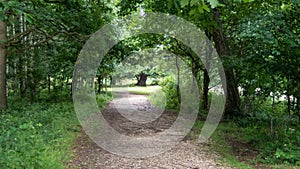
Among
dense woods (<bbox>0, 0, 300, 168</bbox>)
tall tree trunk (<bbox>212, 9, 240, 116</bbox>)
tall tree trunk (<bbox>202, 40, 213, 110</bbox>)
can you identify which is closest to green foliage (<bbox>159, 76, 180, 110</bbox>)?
dense woods (<bbox>0, 0, 300, 168</bbox>)

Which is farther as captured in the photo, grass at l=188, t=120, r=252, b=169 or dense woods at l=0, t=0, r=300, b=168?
dense woods at l=0, t=0, r=300, b=168

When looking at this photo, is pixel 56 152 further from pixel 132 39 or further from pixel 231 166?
pixel 132 39

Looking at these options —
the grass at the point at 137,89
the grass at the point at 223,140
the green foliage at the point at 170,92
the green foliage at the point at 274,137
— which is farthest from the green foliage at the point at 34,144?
the grass at the point at 137,89

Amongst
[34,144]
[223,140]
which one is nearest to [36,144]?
[34,144]

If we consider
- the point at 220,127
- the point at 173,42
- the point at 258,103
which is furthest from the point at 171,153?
the point at 173,42

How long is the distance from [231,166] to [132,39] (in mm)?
8448

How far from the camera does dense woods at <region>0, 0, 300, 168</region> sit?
16.5 feet

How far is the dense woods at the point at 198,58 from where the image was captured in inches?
199

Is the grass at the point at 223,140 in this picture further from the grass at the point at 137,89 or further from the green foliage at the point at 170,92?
the grass at the point at 137,89

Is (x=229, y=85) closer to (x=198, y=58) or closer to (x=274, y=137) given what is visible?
(x=198, y=58)

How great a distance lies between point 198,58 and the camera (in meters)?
11.9

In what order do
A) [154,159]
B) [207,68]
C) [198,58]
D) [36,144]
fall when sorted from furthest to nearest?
[198,58]
[207,68]
[154,159]
[36,144]

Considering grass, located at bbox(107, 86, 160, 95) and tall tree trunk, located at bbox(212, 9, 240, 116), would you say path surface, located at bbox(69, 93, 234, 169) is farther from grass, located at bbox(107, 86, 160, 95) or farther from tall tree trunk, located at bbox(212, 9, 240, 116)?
grass, located at bbox(107, 86, 160, 95)

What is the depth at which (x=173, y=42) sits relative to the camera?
1213cm
